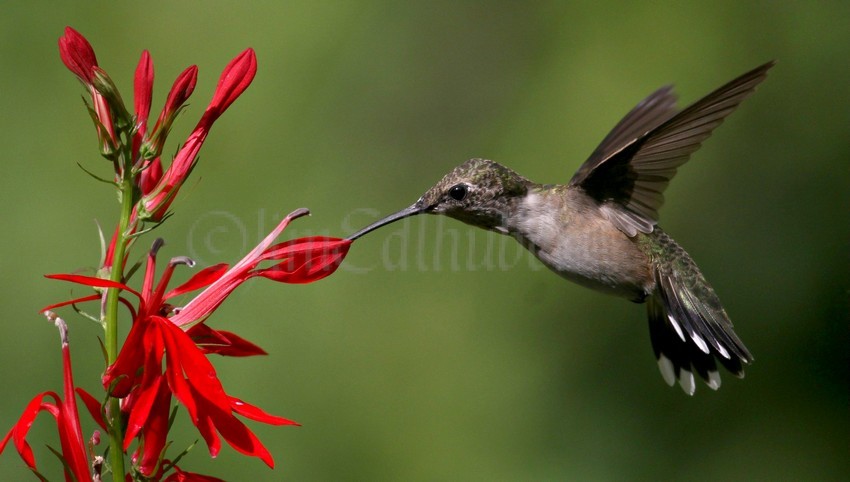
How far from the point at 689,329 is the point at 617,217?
0.28m

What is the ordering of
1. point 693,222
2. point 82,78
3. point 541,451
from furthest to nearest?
point 693,222 → point 541,451 → point 82,78

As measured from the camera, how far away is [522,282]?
9.82 feet

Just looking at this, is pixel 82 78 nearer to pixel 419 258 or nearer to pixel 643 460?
pixel 419 258

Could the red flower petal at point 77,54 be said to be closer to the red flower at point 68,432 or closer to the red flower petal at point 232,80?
the red flower petal at point 232,80

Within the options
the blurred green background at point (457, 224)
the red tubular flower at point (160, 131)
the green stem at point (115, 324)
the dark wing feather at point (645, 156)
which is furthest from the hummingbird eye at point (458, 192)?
the blurred green background at point (457, 224)

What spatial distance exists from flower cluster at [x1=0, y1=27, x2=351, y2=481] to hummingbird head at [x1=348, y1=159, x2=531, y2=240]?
63 centimetres

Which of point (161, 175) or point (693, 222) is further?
point (693, 222)

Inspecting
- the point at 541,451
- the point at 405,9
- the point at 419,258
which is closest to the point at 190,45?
the point at 405,9

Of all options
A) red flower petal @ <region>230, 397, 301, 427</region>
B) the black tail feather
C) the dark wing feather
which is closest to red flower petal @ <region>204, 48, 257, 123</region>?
red flower petal @ <region>230, 397, 301, 427</region>

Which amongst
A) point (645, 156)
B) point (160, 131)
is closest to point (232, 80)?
point (160, 131)

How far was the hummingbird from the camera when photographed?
6.07 feet

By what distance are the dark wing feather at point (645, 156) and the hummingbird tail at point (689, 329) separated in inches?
5.5

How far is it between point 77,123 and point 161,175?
201cm

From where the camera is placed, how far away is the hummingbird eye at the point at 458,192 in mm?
1832
